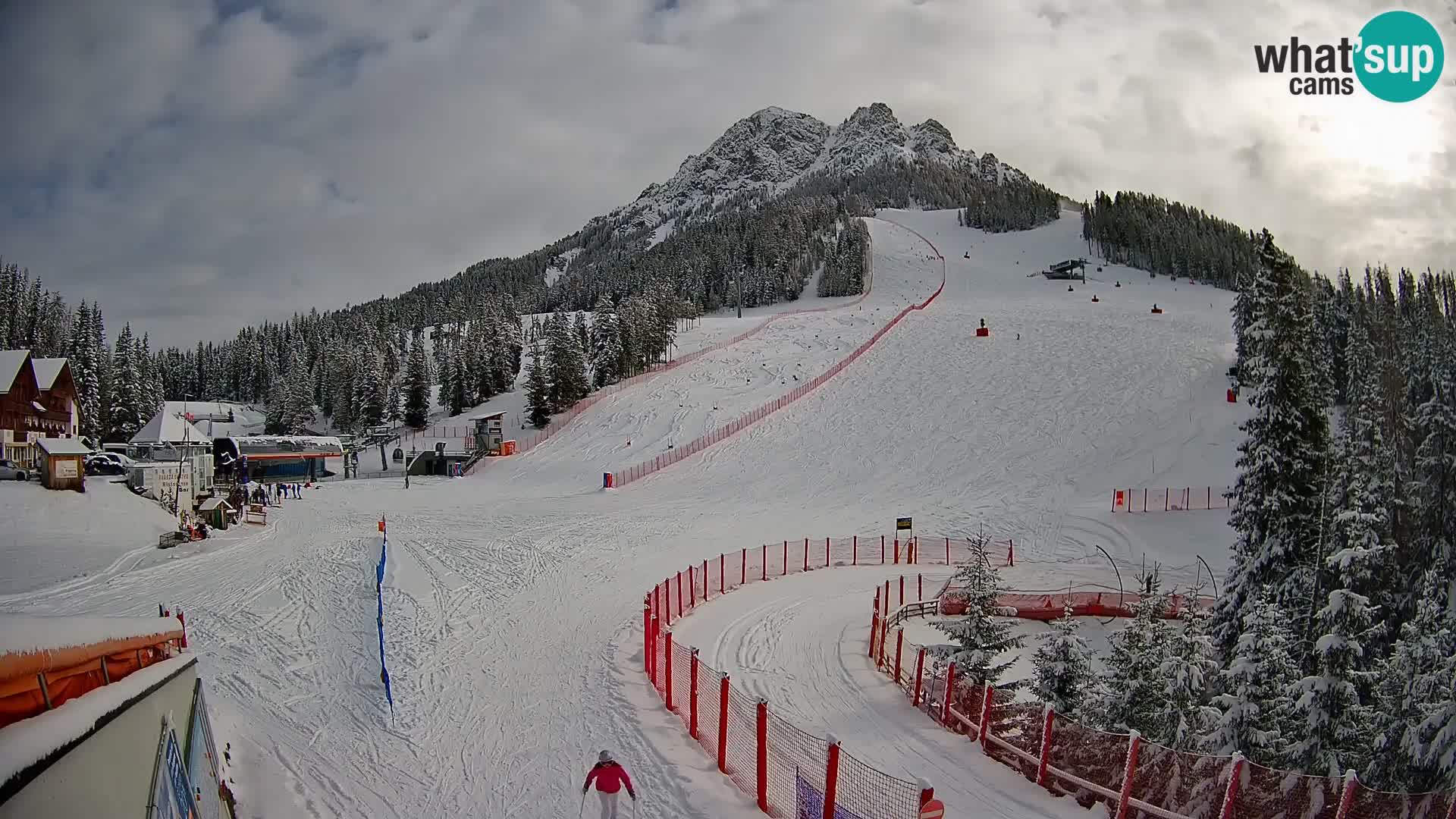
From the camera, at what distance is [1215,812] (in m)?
7.96

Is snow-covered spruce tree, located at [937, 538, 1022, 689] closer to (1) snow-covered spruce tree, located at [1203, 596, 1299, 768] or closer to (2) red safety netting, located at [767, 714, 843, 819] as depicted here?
(1) snow-covered spruce tree, located at [1203, 596, 1299, 768]

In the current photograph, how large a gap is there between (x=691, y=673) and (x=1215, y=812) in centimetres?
628

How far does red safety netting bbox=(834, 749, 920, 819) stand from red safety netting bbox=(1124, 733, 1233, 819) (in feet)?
7.91

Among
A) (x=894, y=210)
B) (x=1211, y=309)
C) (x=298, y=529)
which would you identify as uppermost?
(x=894, y=210)

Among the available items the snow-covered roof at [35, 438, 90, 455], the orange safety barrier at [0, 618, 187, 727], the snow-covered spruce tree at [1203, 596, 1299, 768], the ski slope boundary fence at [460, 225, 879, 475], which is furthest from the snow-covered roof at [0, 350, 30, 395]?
the ski slope boundary fence at [460, 225, 879, 475]

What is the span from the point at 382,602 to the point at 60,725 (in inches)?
637

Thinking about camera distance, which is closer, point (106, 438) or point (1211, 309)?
point (106, 438)

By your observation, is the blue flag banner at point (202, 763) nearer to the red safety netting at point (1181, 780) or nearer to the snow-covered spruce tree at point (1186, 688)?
the red safety netting at point (1181, 780)

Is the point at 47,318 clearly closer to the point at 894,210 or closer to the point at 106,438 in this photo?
the point at 106,438

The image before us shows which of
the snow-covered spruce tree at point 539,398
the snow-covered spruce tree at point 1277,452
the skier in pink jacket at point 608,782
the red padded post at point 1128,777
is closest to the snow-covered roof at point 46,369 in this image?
the skier in pink jacket at point 608,782

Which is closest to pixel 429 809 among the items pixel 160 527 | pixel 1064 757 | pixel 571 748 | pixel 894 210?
pixel 571 748

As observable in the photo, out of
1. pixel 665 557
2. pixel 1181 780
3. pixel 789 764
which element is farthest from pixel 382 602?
pixel 1181 780

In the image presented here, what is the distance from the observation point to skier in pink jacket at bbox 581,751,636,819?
7.49m

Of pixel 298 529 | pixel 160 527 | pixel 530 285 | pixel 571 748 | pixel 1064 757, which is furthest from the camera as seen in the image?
pixel 530 285
